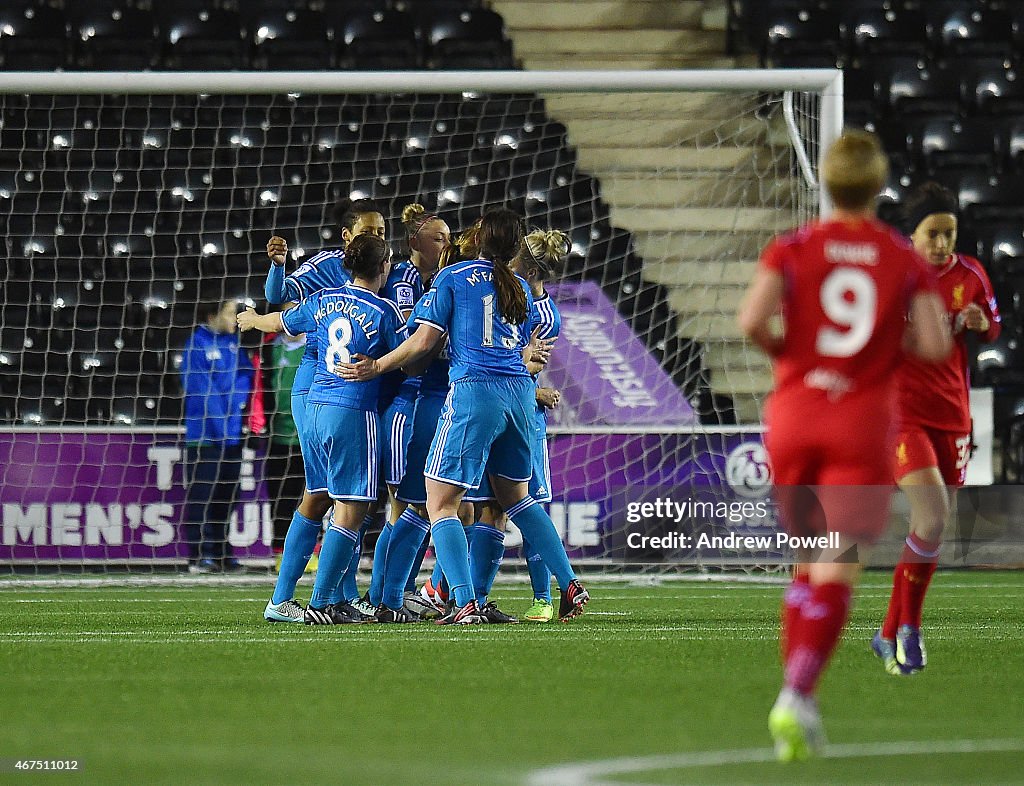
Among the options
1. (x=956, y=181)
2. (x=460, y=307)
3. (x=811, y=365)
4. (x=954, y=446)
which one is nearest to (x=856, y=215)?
(x=811, y=365)

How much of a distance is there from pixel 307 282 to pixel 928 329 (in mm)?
4515

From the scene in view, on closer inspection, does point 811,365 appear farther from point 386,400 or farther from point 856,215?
point 386,400

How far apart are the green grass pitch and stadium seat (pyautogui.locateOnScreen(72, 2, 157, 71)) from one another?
7315 mm

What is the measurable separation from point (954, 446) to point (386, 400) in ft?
9.14

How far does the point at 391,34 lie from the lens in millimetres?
15078

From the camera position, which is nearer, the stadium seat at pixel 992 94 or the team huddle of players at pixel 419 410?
the team huddle of players at pixel 419 410

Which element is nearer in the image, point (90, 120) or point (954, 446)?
point (954, 446)


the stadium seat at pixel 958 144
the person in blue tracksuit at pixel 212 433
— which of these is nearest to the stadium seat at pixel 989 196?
the stadium seat at pixel 958 144

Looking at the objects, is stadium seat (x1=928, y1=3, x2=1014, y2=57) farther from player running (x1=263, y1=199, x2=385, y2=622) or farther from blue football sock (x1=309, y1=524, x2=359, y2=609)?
blue football sock (x1=309, y1=524, x2=359, y2=609)

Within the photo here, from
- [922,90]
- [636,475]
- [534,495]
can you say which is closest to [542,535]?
[534,495]

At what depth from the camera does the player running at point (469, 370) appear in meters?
7.36

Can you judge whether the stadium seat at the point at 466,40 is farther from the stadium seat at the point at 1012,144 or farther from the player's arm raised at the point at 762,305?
the player's arm raised at the point at 762,305

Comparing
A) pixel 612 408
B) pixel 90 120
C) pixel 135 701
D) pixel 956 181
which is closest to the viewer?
pixel 135 701

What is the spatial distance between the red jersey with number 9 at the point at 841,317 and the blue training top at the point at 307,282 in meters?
4.30
